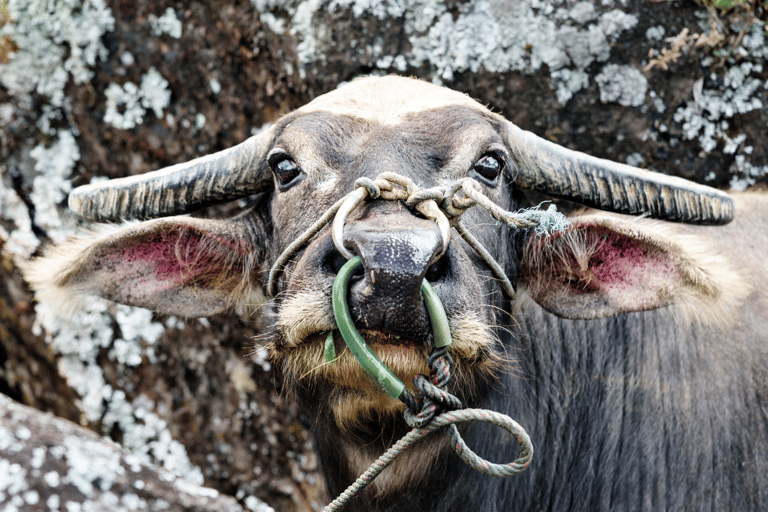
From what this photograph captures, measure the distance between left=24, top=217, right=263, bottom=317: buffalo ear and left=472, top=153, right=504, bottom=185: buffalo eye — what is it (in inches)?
40.2

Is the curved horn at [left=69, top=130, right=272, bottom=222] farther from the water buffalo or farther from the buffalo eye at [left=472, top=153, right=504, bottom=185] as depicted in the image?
the buffalo eye at [left=472, top=153, right=504, bottom=185]

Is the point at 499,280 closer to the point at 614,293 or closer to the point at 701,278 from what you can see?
the point at 614,293

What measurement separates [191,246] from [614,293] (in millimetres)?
1765

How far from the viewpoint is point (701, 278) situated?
225 cm

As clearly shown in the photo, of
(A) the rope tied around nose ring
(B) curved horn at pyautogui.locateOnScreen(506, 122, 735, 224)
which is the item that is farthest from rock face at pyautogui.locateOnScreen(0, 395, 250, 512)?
(B) curved horn at pyautogui.locateOnScreen(506, 122, 735, 224)

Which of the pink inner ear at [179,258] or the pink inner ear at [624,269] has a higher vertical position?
the pink inner ear at [624,269]

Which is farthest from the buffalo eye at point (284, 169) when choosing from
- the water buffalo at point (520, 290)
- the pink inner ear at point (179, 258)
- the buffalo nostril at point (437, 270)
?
the buffalo nostril at point (437, 270)

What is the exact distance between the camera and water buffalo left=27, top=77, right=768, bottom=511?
7.60 feet

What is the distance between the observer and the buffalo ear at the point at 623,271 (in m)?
2.29

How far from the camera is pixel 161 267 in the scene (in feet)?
8.96

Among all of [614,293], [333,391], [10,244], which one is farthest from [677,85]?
[10,244]

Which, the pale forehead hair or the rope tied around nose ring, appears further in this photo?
the pale forehead hair

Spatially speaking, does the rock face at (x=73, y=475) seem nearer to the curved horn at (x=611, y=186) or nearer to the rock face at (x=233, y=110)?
the rock face at (x=233, y=110)

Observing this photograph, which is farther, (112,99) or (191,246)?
(112,99)
